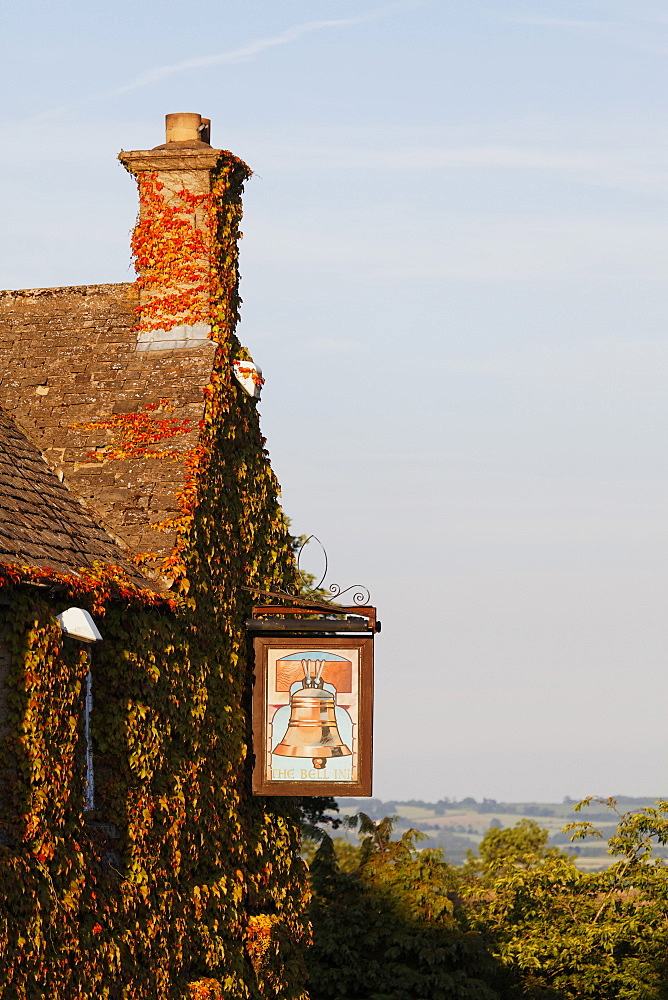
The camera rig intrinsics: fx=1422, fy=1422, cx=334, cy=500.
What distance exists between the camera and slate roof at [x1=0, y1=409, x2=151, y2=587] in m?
13.4

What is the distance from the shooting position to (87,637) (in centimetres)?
1326

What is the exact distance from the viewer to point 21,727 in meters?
12.7

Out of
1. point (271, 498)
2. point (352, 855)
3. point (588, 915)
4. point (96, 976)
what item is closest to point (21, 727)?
point (96, 976)

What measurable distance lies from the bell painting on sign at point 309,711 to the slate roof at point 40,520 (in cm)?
210

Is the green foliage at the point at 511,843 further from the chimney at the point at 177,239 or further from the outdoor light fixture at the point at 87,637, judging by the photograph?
the outdoor light fixture at the point at 87,637

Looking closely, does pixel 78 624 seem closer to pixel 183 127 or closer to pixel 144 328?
pixel 144 328

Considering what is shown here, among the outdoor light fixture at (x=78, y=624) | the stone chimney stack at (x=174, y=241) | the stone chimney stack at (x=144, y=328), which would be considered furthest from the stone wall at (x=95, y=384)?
the outdoor light fixture at (x=78, y=624)

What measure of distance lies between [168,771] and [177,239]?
7048 millimetres

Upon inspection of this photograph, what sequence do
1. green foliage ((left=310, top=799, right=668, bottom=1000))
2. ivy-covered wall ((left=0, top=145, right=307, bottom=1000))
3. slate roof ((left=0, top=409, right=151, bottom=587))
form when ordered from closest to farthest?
ivy-covered wall ((left=0, top=145, right=307, bottom=1000)), slate roof ((left=0, top=409, right=151, bottom=587)), green foliage ((left=310, top=799, right=668, bottom=1000))

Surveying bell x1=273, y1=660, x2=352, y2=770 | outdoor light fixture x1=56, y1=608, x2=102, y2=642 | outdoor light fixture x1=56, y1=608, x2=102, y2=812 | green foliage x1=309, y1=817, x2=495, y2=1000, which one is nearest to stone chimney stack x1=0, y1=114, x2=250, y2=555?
bell x1=273, y1=660, x2=352, y2=770

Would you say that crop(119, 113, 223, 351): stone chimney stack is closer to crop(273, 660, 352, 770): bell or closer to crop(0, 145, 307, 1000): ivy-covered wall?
crop(0, 145, 307, 1000): ivy-covered wall

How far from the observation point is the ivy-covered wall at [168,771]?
12.7 metres

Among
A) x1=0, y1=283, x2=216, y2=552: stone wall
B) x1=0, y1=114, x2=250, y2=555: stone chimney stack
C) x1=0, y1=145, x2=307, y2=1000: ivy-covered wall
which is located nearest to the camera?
x1=0, y1=145, x2=307, y2=1000: ivy-covered wall

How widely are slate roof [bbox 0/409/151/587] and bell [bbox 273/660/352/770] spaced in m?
2.37
